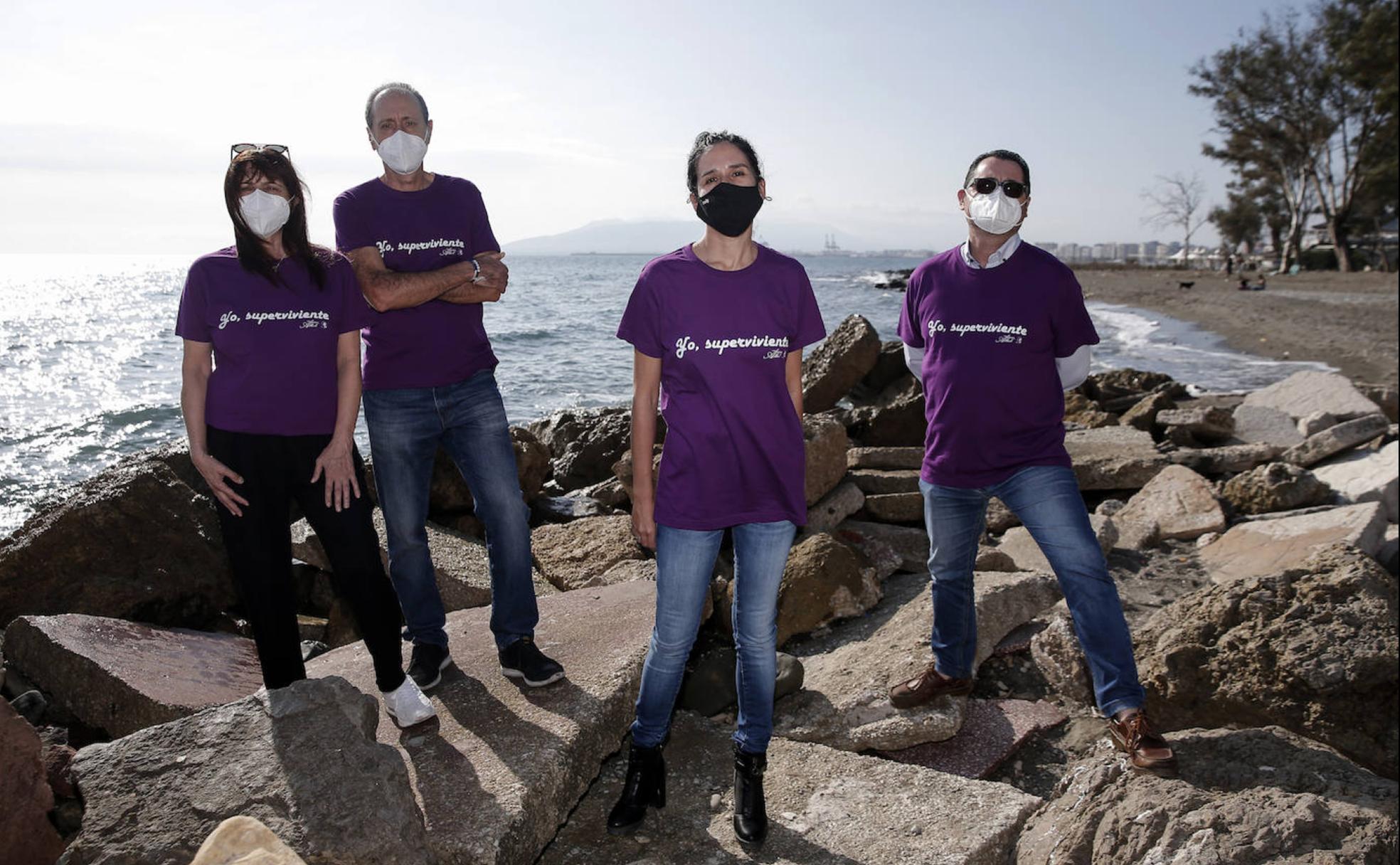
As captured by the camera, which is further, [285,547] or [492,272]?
[492,272]

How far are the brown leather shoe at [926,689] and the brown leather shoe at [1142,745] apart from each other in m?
0.68

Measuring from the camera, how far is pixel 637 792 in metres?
3.10

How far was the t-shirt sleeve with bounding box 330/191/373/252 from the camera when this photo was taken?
137 inches

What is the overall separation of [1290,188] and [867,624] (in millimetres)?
47502

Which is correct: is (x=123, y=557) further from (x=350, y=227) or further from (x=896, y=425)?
(x=896, y=425)

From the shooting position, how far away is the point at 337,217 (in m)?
3.51

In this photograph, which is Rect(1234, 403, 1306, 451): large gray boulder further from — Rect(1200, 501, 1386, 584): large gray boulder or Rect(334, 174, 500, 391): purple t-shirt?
Rect(334, 174, 500, 391): purple t-shirt

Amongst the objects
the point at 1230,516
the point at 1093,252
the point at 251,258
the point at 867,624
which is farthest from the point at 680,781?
the point at 1093,252

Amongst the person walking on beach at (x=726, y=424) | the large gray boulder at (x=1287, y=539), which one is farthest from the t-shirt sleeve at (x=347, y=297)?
the large gray boulder at (x=1287, y=539)

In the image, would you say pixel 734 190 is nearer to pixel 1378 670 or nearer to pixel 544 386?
pixel 1378 670

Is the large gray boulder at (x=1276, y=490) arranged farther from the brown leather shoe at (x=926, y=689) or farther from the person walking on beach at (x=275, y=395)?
the person walking on beach at (x=275, y=395)

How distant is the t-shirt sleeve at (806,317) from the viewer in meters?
2.91

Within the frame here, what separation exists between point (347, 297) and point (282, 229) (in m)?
0.31

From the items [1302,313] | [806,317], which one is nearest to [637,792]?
[806,317]
